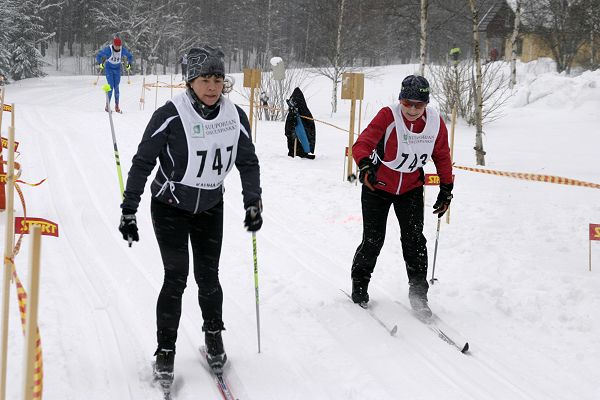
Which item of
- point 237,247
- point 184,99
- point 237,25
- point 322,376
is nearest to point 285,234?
point 237,247

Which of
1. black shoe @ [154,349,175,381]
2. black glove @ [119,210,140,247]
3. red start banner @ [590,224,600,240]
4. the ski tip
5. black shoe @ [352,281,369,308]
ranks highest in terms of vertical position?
black glove @ [119,210,140,247]

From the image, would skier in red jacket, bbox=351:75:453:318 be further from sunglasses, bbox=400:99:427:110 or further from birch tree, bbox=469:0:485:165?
birch tree, bbox=469:0:485:165

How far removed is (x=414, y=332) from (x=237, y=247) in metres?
2.70

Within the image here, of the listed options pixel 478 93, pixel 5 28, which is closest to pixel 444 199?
pixel 478 93

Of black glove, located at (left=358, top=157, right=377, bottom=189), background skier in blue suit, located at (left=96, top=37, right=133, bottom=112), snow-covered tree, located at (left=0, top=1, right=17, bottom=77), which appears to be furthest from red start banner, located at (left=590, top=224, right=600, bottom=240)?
snow-covered tree, located at (left=0, top=1, right=17, bottom=77)

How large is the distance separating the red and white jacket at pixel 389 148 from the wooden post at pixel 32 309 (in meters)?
2.87

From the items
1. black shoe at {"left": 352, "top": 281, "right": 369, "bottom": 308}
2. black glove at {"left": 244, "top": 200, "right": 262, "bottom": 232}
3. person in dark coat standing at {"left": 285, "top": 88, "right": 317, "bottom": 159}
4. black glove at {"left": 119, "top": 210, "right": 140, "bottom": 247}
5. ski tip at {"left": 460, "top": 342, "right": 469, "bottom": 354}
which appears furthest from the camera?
person in dark coat standing at {"left": 285, "top": 88, "right": 317, "bottom": 159}

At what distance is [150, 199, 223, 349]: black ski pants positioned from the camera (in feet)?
11.6

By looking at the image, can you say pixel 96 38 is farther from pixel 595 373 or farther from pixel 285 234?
pixel 595 373

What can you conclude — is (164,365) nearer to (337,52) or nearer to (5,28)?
(337,52)

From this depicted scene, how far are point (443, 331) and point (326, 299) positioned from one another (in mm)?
1105

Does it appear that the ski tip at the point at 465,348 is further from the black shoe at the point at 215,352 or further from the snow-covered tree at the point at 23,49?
the snow-covered tree at the point at 23,49

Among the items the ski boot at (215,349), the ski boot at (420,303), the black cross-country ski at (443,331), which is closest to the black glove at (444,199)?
the ski boot at (420,303)

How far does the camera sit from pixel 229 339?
170 inches
